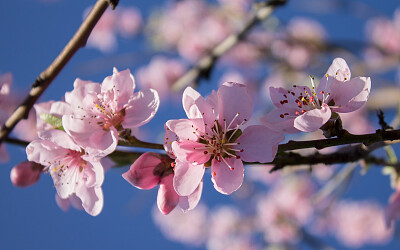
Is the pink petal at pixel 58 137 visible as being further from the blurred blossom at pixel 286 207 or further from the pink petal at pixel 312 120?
the blurred blossom at pixel 286 207

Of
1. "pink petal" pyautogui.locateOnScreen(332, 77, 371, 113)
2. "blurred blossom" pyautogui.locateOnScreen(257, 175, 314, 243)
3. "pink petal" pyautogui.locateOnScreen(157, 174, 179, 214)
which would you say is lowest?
"blurred blossom" pyautogui.locateOnScreen(257, 175, 314, 243)

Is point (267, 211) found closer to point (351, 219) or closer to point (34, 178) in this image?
point (351, 219)

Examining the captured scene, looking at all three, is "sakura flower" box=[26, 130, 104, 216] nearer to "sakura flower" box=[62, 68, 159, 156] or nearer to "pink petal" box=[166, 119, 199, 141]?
"sakura flower" box=[62, 68, 159, 156]

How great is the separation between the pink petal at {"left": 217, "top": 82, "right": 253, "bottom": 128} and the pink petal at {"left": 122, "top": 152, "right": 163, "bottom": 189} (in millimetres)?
213

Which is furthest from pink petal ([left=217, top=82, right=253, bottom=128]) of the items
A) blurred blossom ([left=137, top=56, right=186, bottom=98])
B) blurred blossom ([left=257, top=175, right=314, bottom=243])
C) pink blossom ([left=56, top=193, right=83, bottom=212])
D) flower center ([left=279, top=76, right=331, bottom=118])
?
blurred blossom ([left=137, top=56, right=186, bottom=98])

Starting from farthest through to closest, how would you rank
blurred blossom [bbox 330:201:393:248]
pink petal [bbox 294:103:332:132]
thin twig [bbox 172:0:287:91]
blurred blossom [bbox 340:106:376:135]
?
blurred blossom [bbox 330:201:393:248], blurred blossom [bbox 340:106:376:135], thin twig [bbox 172:0:287:91], pink petal [bbox 294:103:332:132]

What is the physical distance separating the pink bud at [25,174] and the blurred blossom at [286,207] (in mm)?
2491

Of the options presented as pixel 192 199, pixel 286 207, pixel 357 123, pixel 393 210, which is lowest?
pixel 286 207

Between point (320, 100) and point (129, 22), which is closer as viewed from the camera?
point (320, 100)

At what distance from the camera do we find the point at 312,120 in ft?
2.90

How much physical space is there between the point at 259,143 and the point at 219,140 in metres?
0.12

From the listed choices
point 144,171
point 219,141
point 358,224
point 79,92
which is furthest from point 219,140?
point 358,224

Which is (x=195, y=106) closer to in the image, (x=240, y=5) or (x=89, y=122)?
(x=89, y=122)

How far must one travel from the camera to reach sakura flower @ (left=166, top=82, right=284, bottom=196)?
0.92 metres
